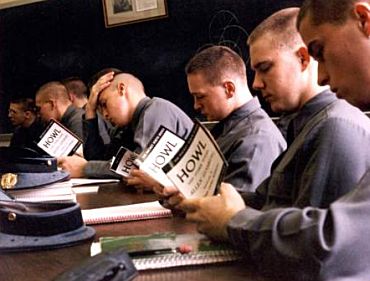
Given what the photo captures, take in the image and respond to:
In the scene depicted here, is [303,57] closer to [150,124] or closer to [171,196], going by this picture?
[171,196]

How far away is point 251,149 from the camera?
1851mm

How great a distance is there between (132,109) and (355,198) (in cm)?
228

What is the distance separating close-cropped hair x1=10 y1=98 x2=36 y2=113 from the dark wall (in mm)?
42

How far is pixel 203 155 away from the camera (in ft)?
3.93

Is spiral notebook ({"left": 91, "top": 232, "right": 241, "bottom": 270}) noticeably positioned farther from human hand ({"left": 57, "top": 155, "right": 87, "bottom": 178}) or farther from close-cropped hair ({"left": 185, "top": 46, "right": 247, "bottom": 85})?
human hand ({"left": 57, "top": 155, "right": 87, "bottom": 178})

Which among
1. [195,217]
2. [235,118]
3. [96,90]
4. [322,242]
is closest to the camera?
[322,242]

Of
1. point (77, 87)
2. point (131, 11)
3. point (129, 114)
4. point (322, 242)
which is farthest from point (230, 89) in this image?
point (77, 87)

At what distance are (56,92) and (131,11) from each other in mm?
796

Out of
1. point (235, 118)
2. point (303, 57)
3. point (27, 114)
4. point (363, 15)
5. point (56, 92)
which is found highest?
point (363, 15)

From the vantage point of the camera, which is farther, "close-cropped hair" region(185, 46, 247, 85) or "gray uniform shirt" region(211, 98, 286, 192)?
"close-cropped hair" region(185, 46, 247, 85)

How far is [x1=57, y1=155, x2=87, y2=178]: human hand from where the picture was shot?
2889mm

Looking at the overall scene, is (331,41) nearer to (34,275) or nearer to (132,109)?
(34,275)

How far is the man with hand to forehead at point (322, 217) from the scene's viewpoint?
2.85ft

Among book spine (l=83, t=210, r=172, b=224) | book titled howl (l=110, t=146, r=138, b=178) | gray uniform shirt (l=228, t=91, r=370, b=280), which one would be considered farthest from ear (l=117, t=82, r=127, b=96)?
gray uniform shirt (l=228, t=91, r=370, b=280)
